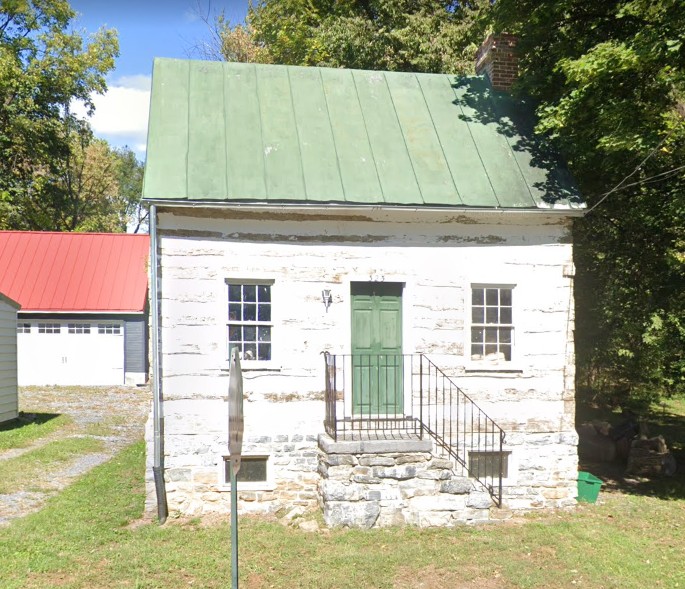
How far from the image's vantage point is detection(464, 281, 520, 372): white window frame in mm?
11078

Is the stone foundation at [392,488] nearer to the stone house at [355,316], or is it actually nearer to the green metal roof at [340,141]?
the stone house at [355,316]

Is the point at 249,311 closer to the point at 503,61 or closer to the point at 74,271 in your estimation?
the point at 503,61

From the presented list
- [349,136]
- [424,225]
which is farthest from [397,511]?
[349,136]

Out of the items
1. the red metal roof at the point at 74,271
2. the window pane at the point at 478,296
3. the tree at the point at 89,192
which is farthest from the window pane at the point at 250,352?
the tree at the point at 89,192

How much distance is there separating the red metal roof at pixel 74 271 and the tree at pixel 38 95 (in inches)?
75.7

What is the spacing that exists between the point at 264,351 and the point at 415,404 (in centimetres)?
256

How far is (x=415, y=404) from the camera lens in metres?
10.9

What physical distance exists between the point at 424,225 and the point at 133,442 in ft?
29.7

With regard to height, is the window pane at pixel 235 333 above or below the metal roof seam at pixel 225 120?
below

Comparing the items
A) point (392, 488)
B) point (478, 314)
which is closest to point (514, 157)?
point (478, 314)

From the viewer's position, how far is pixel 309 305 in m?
10.7

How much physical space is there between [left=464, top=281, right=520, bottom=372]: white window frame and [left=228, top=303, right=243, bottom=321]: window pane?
3.65m

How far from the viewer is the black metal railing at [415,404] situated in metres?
10.7

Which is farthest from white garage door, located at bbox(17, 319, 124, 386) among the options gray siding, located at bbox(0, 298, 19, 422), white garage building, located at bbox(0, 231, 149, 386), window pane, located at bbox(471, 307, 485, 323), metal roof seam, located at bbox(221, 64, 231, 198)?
window pane, located at bbox(471, 307, 485, 323)
